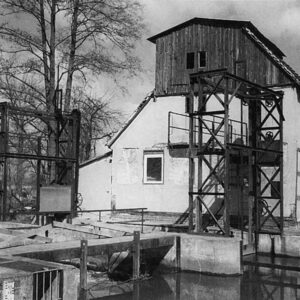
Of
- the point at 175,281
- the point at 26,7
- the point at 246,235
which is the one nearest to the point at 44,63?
the point at 26,7

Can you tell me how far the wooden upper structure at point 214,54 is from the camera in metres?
23.9

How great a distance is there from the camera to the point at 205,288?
14352 millimetres

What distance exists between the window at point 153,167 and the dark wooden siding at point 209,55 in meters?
3.09

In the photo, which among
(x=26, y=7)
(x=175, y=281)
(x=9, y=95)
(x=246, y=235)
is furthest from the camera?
(x=9, y=95)

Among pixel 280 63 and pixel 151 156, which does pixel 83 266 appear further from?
pixel 280 63

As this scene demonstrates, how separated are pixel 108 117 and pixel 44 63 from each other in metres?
7.00

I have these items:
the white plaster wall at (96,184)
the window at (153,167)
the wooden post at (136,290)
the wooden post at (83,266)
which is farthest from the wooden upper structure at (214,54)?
the wooden post at (83,266)

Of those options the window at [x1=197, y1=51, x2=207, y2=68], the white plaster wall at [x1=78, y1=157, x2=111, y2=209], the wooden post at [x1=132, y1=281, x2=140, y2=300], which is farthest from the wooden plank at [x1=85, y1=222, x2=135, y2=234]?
the window at [x1=197, y1=51, x2=207, y2=68]

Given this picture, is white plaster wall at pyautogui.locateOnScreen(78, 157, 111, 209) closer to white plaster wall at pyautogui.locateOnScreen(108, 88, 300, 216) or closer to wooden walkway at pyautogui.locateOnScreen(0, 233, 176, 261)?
white plaster wall at pyautogui.locateOnScreen(108, 88, 300, 216)

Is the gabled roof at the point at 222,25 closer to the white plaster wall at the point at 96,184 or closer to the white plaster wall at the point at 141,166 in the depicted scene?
the white plaster wall at the point at 141,166

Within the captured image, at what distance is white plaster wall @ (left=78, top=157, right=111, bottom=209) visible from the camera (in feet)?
90.0

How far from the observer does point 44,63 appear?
2734 centimetres

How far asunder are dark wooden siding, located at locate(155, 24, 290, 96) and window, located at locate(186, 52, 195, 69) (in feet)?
0.50

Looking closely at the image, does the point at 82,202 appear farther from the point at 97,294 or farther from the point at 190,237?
the point at 97,294
